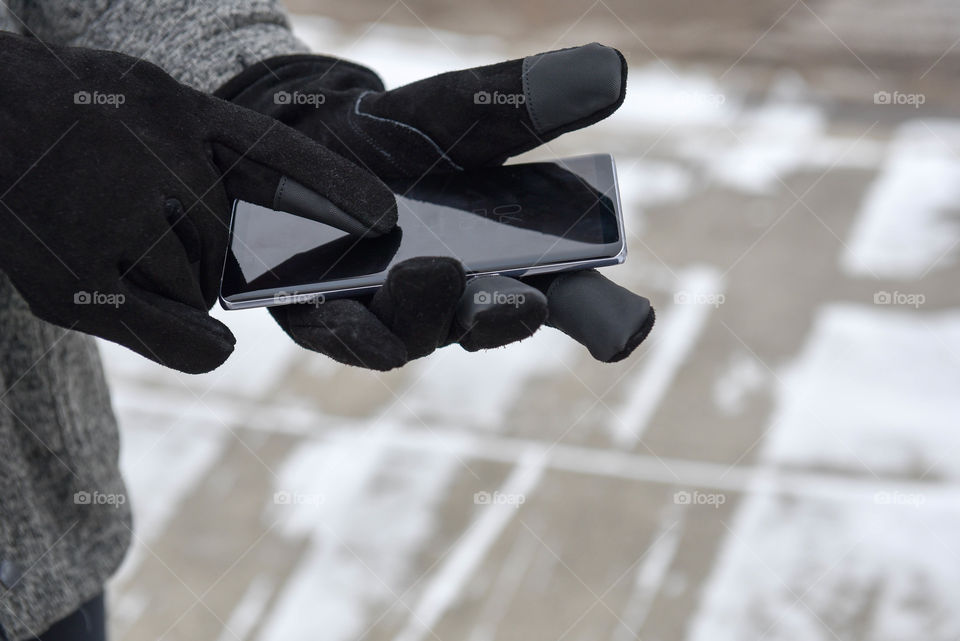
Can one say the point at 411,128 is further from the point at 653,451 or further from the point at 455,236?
the point at 653,451

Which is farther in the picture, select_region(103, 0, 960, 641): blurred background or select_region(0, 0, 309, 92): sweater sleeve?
select_region(103, 0, 960, 641): blurred background

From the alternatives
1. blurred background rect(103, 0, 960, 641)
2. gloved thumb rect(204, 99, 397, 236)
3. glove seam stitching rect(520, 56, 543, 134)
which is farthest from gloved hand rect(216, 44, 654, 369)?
blurred background rect(103, 0, 960, 641)

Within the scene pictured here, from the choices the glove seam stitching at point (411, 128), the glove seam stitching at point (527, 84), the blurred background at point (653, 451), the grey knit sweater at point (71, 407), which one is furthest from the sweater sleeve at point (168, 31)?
the blurred background at point (653, 451)

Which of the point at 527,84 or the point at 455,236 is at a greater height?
the point at 527,84

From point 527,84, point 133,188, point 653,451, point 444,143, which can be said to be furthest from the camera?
point 653,451

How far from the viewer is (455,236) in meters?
1.45

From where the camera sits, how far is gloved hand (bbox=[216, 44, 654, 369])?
120cm

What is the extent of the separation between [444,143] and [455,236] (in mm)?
143

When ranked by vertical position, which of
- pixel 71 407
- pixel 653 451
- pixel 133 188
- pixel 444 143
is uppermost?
pixel 133 188

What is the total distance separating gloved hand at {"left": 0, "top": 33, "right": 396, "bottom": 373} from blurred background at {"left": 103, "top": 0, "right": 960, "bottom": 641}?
1896mm

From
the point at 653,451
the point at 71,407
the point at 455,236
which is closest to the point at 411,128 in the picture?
the point at 455,236

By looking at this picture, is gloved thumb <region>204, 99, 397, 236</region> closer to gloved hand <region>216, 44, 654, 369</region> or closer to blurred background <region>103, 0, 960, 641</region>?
gloved hand <region>216, 44, 654, 369</region>

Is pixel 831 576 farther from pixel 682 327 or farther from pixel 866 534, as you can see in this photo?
pixel 682 327

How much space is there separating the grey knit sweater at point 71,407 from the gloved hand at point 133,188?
0.18m
